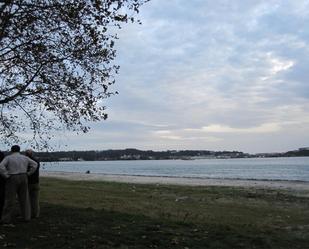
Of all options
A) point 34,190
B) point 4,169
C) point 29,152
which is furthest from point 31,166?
point 34,190

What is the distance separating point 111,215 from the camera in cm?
1525

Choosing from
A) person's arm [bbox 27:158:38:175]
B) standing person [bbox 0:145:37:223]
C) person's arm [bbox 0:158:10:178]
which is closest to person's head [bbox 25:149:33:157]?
person's arm [bbox 27:158:38:175]

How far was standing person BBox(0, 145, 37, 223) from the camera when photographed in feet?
43.8

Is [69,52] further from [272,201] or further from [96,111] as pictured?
[272,201]

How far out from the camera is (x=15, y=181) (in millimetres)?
13469

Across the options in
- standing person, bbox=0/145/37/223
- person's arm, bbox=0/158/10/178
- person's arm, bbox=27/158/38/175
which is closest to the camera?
person's arm, bbox=0/158/10/178

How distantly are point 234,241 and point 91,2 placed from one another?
697 cm

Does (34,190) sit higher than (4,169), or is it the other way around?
(4,169)

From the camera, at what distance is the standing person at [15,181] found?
13352 mm

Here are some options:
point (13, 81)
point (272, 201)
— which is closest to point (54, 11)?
point (13, 81)

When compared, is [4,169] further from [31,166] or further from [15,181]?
[31,166]

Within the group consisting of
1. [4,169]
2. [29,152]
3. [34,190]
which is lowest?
[34,190]

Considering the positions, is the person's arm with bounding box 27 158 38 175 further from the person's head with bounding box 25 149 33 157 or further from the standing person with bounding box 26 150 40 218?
the person's head with bounding box 25 149 33 157

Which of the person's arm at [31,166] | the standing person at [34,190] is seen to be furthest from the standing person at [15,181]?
the standing person at [34,190]
